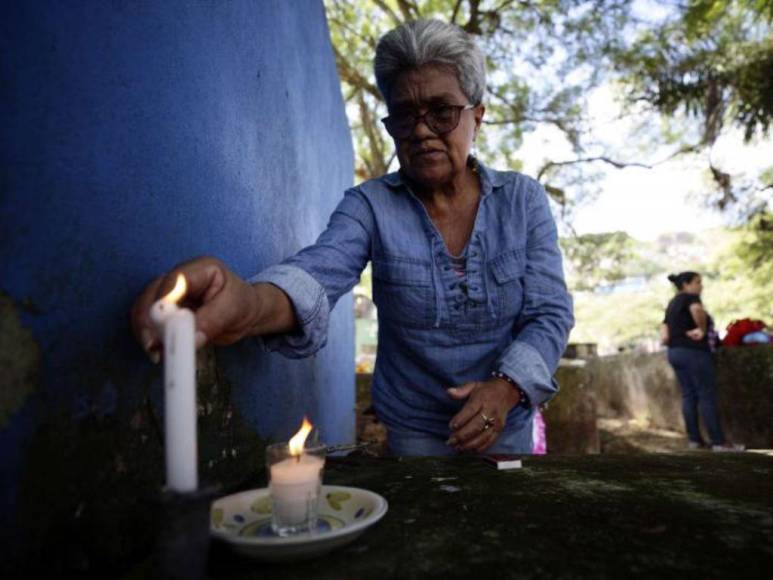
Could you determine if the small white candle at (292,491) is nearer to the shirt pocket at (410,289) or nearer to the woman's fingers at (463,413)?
the woman's fingers at (463,413)

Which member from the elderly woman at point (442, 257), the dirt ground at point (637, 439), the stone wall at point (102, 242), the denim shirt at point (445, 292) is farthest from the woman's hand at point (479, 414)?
the dirt ground at point (637, 439)

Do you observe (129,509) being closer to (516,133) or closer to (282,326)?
(282,326)

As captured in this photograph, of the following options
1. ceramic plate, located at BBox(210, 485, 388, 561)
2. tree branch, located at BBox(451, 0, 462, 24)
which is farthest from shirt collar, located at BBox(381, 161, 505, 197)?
tree branch, located at BBox(451, 0, 462, 24)

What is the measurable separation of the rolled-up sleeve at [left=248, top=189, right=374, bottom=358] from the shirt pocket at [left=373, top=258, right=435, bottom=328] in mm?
108

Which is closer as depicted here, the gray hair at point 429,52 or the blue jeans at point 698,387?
the gray hair at point 429,52

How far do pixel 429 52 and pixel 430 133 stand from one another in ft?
0.86

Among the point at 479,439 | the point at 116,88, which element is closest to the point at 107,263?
the point at 116,88

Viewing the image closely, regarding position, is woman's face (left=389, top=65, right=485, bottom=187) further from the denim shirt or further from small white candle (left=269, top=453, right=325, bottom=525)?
small white candle (left=269, top=453, right=325, bottom=525)

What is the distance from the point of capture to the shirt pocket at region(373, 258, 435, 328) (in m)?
1.81

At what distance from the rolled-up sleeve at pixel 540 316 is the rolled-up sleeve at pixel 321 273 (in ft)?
1.88

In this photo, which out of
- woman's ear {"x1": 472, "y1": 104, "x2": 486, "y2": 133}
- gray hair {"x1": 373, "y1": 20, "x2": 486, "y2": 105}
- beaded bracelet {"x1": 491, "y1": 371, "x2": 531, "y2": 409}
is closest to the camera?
beaded bracelet {"x1": 491, "y1": 371, "x2": 531, "y2": 409}

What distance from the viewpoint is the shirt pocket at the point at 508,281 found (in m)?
1.85

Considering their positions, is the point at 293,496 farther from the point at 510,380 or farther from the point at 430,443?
the point at 430,443

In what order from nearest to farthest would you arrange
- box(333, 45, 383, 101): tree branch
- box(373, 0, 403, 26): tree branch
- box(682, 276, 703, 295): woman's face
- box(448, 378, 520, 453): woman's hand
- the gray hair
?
box(448, 378, 520, 453): woman's hand < the gray hair < box(682, 276, 703, 295): woman's face < box(373, 0, 403, 26): tree branch < box(333, 45, 383, 101): tree branch
